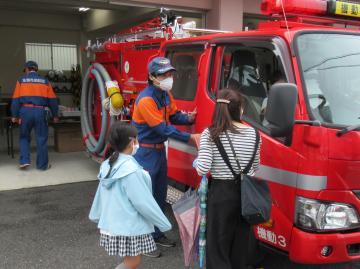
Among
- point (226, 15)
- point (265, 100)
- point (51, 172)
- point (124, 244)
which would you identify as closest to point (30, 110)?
point (51, 172)

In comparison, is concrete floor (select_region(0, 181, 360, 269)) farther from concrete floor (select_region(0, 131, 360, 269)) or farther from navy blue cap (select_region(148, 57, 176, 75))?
navy blue cap (select_region(148, 57, 176, 75))

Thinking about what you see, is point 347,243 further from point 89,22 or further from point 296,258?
point 89,22

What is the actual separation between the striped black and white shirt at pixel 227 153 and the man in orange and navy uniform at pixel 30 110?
4.99m

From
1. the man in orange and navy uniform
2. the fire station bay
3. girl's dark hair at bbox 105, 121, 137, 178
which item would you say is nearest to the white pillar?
the fire station bay

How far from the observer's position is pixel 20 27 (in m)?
14.9

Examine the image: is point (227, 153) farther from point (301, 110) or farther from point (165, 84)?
point (165, 84)

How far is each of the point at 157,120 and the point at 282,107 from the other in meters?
1.42

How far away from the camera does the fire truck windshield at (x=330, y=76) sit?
298cm

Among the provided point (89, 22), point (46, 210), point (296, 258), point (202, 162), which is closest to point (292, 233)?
point (296, 258)

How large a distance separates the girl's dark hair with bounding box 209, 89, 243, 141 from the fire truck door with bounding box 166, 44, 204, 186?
1.16 m

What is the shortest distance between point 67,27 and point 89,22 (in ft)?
3.84

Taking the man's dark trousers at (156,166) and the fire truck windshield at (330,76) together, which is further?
the man's dark trousers at (156,166)

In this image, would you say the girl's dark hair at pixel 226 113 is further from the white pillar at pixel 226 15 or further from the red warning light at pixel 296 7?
the white pillar at pixel 226 15

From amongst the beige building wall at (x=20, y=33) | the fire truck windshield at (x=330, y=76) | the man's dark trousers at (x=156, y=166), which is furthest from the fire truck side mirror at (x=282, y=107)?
the beige building wall at (x=20, y=33)
